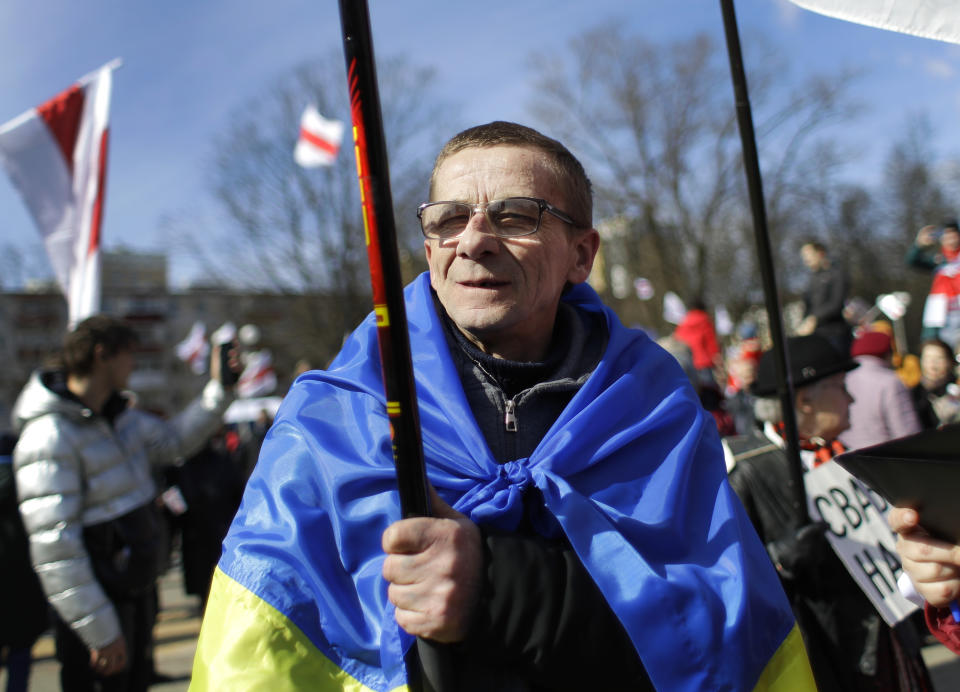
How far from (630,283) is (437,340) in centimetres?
3282

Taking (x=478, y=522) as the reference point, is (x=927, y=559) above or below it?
below

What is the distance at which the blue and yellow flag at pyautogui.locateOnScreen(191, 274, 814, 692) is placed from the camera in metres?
1.41

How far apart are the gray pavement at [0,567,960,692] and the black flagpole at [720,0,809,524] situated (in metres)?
3.33

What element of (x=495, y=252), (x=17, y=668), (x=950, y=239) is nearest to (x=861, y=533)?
(x=495, y=252)

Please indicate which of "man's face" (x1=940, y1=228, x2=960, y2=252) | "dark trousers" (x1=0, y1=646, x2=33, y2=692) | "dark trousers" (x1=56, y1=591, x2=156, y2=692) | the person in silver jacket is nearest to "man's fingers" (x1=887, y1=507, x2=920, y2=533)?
the person in silver jacket

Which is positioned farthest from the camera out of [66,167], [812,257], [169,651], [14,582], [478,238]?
[812,257]

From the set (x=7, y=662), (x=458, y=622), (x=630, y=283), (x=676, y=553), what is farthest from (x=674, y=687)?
(x=630, y=283)

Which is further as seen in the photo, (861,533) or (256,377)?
(256,377)

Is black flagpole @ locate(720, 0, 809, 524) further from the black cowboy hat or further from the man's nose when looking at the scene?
the man's nose

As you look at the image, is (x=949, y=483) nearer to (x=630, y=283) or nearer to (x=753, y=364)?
(x=753, y=364)

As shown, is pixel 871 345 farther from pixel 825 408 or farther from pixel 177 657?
pixel 177 657

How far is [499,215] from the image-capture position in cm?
167

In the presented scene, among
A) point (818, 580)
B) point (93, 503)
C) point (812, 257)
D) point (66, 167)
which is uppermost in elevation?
point (66, 167)

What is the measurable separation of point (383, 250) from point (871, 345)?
5.47 meters
